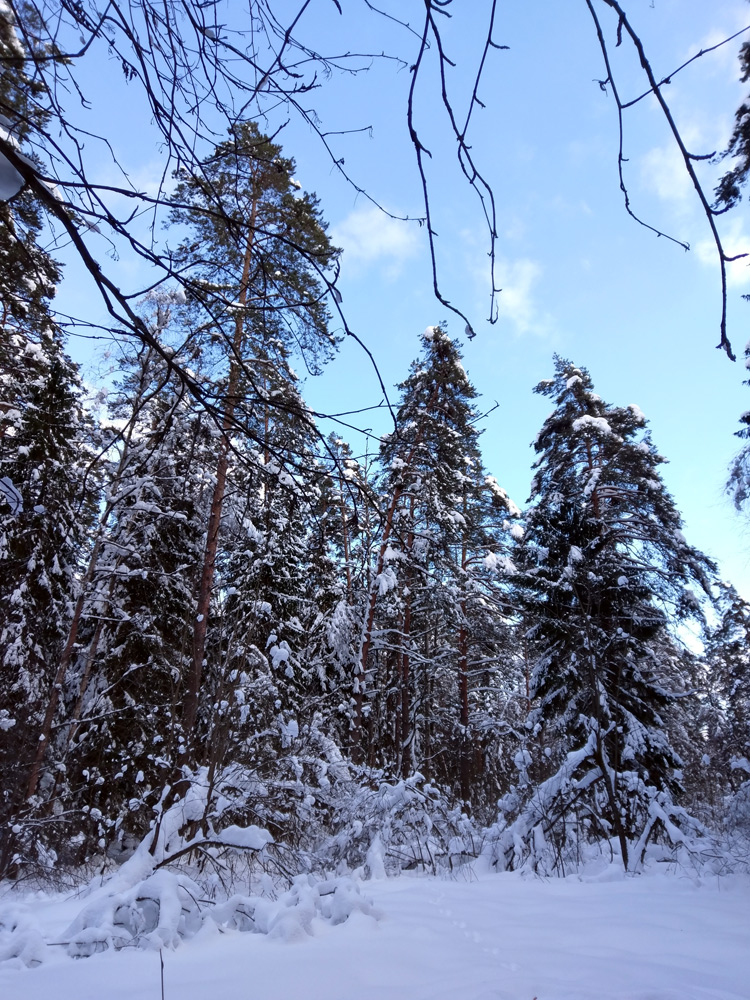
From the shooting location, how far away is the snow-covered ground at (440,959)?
181 cm

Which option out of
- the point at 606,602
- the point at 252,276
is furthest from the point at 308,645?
the point at 252,276

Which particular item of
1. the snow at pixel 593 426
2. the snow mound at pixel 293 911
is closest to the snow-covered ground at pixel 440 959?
the snow mound at pixel 293 911

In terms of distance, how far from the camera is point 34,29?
1.31 meters

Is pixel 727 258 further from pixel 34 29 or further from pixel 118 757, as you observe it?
pixel 118 757

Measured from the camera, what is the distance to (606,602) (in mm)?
10391

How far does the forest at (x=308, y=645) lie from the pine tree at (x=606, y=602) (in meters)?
0.07

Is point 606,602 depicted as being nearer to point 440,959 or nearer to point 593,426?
point 593,426

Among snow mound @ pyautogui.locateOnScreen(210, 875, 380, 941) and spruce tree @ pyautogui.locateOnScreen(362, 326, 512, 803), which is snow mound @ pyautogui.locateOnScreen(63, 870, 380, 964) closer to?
snow mound @ pyautogui.locateOnScreen(210, 875, 380, 941)

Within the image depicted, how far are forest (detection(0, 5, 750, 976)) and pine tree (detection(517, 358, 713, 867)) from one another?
7cm

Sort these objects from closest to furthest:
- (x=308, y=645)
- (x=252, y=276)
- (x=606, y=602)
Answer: (x=252, y=276) → (x=606, y=602) → (x=308, y=645)

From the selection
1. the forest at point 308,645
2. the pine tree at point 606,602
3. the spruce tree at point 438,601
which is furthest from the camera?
the spruce tree at point 438,601

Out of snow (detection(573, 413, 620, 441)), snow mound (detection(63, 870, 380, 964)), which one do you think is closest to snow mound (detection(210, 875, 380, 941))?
snow mound (detection(63, 870, 380, 964))

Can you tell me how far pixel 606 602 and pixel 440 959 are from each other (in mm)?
9208

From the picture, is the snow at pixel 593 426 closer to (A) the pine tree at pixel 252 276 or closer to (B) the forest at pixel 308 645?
(B) the forest at pixel 308 645
